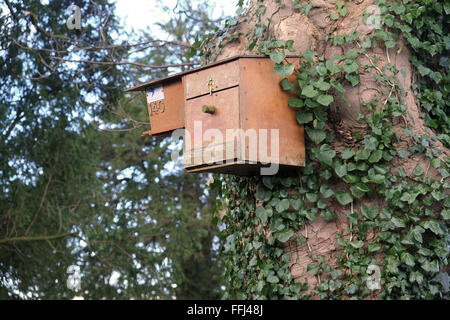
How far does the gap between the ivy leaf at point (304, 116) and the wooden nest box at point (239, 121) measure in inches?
1.1

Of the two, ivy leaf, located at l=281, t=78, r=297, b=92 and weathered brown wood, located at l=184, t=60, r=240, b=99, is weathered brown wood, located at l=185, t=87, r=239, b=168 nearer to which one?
weathered brown wood, located at l=184, t=60, r=240, b=99

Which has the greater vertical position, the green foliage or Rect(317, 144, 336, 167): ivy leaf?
the green foliage

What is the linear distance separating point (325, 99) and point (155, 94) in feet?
3.53

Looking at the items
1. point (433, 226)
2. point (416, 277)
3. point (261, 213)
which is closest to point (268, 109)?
point (261, 213)

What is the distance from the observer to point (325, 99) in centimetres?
314

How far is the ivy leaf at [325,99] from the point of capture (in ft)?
10.2

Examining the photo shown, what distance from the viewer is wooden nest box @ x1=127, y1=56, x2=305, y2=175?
10.1 feet

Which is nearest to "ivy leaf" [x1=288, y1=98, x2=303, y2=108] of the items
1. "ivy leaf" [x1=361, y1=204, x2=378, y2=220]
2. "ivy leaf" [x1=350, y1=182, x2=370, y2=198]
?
"ivy leaf" [x1=350, y1=182, x2=370, y2=198]

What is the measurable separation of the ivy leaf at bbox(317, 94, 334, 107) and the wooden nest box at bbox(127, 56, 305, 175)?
6.2 inches

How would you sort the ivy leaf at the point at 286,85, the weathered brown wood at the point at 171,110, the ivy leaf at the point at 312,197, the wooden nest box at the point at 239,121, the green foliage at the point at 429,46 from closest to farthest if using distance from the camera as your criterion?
the wooden nest box at the point at 239,121, the ivy leaf at the point at 286,85, the ivy leaf at the point at 312,197, the green foliage at the point at 429,46, the weathered brown wood at the point at 171,110

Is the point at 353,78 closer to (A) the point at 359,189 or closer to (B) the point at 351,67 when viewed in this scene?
(B) the point at 351,67

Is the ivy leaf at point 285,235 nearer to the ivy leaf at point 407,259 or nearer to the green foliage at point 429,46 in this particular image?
the ivy leaf at point 407,259

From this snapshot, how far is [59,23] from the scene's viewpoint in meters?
7.27

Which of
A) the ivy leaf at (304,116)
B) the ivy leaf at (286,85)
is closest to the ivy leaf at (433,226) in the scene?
the ivy leaf at (304,116)
